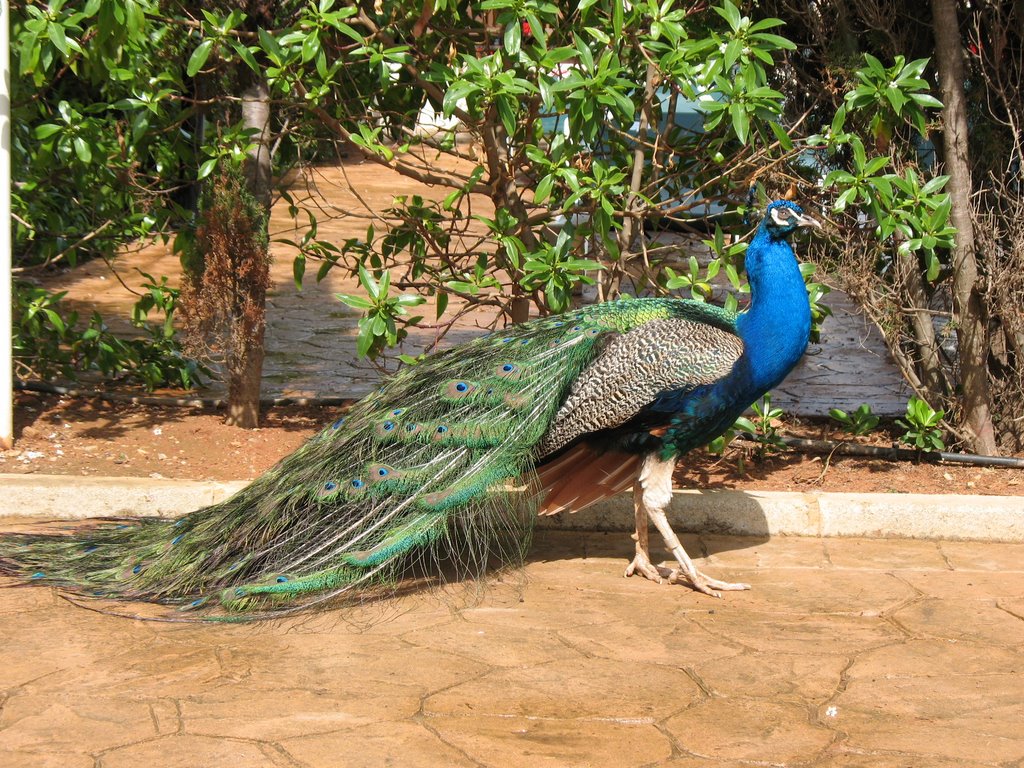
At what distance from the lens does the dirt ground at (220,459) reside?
552cm

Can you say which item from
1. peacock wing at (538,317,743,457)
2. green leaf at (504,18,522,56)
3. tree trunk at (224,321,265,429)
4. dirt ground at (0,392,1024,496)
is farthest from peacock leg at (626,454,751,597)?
tree trunk at (224,321,265,429)

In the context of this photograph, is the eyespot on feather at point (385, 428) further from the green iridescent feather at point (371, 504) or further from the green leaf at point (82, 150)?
the green leaf at point (82, 150)

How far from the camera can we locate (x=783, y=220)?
15.1 feet

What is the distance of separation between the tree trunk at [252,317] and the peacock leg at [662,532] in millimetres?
2121

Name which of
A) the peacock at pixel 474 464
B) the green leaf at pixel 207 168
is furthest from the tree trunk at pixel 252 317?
the peacock at pixel 474 464

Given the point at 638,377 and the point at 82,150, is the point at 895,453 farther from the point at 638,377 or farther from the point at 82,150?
the point at 82,150

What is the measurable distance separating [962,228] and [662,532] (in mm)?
2330

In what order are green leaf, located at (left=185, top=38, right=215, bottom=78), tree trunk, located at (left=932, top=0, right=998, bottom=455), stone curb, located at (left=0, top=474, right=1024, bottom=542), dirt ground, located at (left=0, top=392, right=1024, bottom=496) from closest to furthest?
green leaf, located at (left=185, top=38, right=215, bottom=78)
stone curb, located at (left=0, top=474, right=1024, bottom=542)
dirt ground, located at (left=0, top=392, right=1024, bottom=496)
tree trunk, located at (left=932, top=0, right=998, bottom=455)

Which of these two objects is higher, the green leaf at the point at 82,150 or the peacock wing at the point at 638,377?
the green leaf at the point at 82,150

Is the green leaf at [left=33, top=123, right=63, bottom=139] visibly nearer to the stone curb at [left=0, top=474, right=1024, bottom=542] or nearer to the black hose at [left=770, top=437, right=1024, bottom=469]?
the stone curb at [left=0, top=474, right=1024, bottom=542]

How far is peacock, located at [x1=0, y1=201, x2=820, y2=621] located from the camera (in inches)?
166

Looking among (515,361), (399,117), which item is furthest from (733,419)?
(399,117)

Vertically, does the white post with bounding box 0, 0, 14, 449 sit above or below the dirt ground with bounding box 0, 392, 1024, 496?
above

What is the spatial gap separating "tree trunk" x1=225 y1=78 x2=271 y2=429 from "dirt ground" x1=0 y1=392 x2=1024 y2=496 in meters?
0.14
